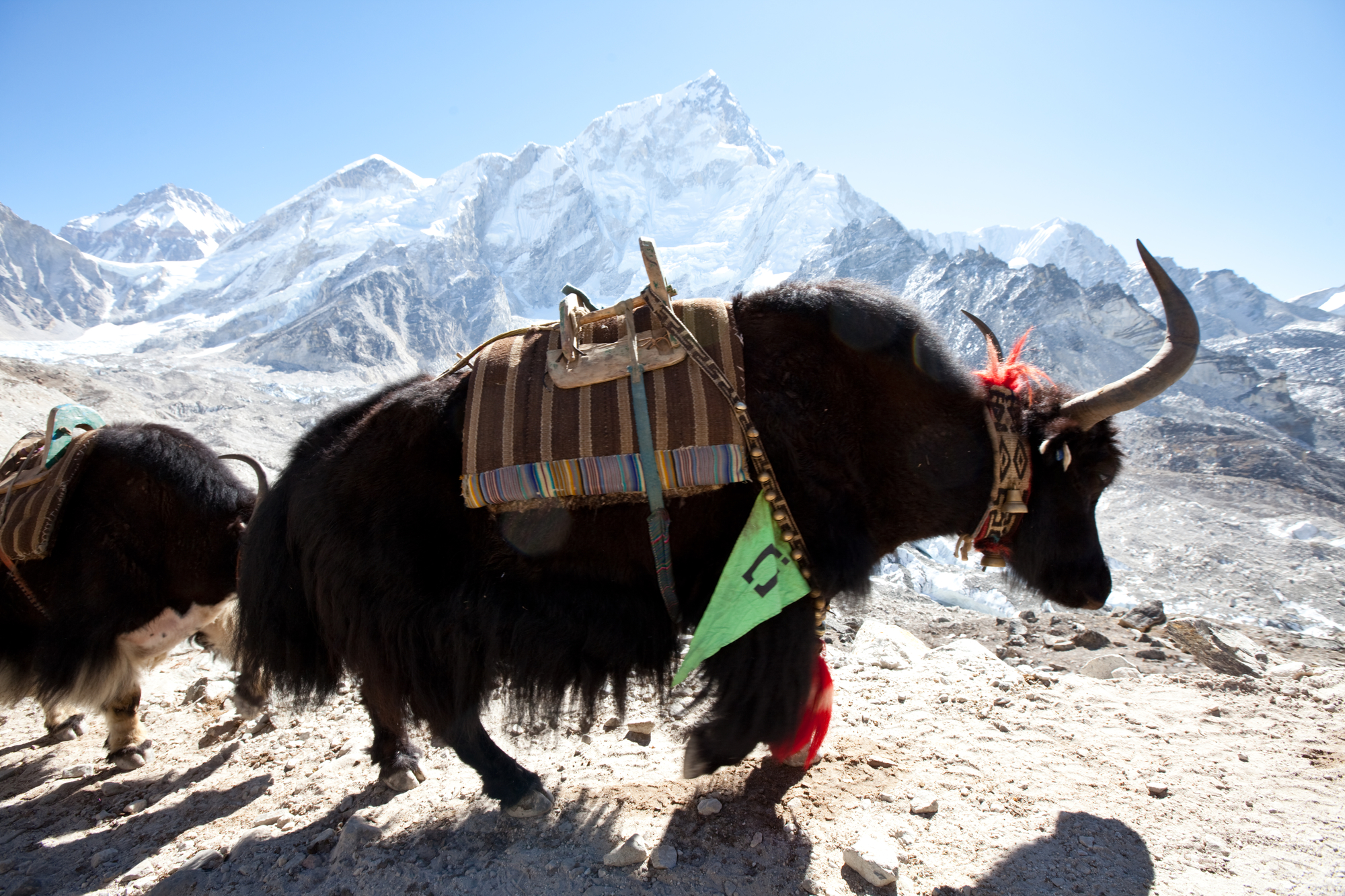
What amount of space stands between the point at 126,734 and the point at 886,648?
358cm

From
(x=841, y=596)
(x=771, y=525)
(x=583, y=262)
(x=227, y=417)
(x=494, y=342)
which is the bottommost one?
(x=841, y=596)

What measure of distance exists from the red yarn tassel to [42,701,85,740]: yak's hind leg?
3597 millimetres

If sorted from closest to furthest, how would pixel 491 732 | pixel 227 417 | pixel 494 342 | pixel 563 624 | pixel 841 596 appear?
pixel 563 624
pixel 841 596
pixel 494 342
pixel 491 732
pixel 227 417

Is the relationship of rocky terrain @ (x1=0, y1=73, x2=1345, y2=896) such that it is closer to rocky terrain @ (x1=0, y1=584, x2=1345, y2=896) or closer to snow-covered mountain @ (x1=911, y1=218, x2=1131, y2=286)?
rocky terrain @ (x1=0, y1=584, x2=1345, y2=896)

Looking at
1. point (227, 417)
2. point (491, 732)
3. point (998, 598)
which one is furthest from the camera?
point (227, 417)

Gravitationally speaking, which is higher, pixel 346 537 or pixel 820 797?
pixel 346 537

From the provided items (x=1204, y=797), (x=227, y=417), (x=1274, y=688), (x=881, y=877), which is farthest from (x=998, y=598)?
(x=227, y=417)

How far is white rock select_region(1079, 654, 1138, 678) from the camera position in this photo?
322cm

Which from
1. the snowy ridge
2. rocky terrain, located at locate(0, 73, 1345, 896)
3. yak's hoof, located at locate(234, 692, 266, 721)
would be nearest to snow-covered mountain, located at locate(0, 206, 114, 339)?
the snowy ridge

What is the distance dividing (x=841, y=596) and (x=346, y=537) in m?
1.42

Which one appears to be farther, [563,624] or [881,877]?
[563,624]

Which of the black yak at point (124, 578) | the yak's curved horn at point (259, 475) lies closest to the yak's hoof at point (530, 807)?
the black yak at point (124, 578)

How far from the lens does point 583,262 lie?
9256 centimetres

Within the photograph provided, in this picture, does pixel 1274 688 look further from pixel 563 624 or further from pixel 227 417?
pixel 227 417
